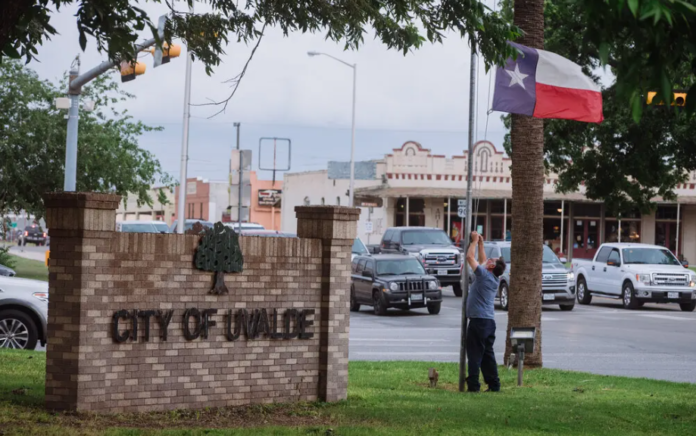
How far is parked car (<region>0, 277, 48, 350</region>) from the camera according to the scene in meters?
14.3

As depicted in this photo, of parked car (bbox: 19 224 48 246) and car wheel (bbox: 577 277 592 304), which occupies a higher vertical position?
parked car (bbox: 19 224 48 246)

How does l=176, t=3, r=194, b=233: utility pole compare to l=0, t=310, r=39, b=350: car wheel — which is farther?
l=176, t=3, r=194, b=233: utility pole

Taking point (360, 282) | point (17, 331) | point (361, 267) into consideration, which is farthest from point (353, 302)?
point (17, 331)

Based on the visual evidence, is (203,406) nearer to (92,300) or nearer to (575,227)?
(92,300)

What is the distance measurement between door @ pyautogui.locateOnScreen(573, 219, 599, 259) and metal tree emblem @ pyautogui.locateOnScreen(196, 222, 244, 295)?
52.0 m

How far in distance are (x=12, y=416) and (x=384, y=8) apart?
Answer: 665 centimetres

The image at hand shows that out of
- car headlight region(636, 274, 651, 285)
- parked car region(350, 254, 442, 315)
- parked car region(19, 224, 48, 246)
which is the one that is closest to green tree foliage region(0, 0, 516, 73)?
parked car region(350, 254, 442, 315)

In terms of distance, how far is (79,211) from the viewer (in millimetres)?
8773

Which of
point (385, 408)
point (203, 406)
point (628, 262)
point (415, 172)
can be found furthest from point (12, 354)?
point (415, 172)

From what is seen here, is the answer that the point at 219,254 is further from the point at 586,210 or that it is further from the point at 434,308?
the point at 586,210

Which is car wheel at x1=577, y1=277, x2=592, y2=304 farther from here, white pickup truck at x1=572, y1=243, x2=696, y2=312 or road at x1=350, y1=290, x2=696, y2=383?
road at x1=350, y1=290, x2=696, y2=383

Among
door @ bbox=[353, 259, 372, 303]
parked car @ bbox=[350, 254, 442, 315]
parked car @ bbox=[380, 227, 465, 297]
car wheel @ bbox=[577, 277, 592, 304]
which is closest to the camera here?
parked car @ bbox=[350, 254, 442, 315]

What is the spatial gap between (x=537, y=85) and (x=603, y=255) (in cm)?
1977

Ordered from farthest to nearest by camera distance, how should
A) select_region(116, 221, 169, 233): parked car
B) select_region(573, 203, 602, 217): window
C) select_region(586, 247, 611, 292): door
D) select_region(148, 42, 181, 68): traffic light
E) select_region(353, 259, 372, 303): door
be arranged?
select_region(573, 203, 602, 217): window
select_region(586, 247, 611, 292): door
select_region(116, 221, 169, 233): parked car
select_region(353, 259, 372, 303): door
select_region(148, 42, 181, 68): traffic light
